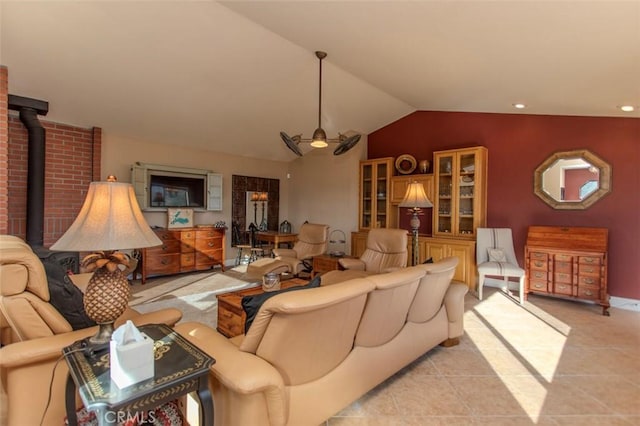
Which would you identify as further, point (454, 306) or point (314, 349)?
point (454, 306)

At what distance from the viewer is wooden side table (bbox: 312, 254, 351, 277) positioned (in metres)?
4.94

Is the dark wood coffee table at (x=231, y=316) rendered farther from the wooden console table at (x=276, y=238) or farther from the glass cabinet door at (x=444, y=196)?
the glass cabinet door at (x=444, y=196)

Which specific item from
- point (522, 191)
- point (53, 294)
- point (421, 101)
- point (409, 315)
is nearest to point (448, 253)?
point (522, 191)

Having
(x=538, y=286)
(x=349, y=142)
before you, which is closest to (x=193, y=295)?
(x=349, y=142)

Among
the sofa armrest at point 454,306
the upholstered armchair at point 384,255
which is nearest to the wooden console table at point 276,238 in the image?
the upholstered armchair at point 384,255

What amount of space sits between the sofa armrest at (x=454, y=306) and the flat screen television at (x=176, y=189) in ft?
15.5

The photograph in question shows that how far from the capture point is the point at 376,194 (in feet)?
19.9

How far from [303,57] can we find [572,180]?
158 inches

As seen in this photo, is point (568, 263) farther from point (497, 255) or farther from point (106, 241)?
point (106, 241)

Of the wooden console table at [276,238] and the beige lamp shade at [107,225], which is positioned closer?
the beige lamp shade at [107,225]

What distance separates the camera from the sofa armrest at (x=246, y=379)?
1275 millimetres

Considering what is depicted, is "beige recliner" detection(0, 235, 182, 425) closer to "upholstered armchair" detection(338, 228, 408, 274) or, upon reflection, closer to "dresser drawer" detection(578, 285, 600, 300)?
"upholstered armchair" detection(338, 228, 408, 274)

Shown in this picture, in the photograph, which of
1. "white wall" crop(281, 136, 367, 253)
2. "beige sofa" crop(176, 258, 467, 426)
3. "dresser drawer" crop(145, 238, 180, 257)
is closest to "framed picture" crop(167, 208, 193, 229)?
"dresser drawer" crop(145, 238, 180, 257)

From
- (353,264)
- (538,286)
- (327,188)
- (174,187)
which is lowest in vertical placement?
(538,286)
